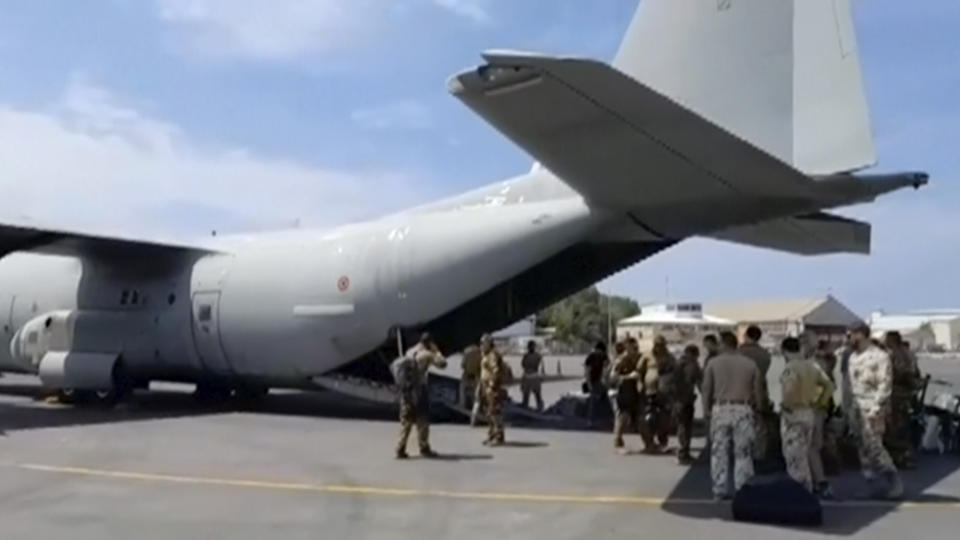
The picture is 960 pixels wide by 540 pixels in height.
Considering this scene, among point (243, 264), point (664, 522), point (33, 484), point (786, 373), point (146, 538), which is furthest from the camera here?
point (243, 264)

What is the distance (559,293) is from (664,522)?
27.9 feet

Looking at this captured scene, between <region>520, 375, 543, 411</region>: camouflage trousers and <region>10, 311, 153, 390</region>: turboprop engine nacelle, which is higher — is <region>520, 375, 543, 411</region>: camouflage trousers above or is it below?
below

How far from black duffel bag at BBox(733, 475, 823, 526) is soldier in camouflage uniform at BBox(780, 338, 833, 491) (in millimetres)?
637

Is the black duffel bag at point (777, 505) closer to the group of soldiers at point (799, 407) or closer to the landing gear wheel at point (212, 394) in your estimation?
the group of soldiers at point (799, 407)

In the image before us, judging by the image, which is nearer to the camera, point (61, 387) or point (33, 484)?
point (33, 484)

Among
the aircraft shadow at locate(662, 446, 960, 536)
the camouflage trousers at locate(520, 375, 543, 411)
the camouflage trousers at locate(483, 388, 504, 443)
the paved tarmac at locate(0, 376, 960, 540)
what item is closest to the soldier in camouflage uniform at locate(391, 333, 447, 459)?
the paved tarmac at locate(0, 376, 960, 540)

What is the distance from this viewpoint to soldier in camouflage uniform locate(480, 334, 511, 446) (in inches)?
592

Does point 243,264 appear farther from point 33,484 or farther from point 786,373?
point 786,373

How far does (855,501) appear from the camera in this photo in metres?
10.3

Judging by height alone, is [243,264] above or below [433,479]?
above

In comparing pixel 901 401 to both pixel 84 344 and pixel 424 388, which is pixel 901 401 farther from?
pixel 84 344

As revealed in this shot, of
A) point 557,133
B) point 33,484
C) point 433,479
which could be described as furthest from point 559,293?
point 33,484

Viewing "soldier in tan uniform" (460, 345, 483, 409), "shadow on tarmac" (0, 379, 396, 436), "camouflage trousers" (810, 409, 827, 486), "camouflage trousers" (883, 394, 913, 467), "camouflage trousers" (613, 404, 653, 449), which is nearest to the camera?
"camouflage trousers" (810, 409, 827, 486)

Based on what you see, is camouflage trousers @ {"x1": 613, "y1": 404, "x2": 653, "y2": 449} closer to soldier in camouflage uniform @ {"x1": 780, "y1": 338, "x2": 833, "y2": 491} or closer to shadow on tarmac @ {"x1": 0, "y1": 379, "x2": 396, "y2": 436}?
soldier in camouflage uniform @ {"x1": 780, "y1": 338, "x2": 833, "y2": 491}
